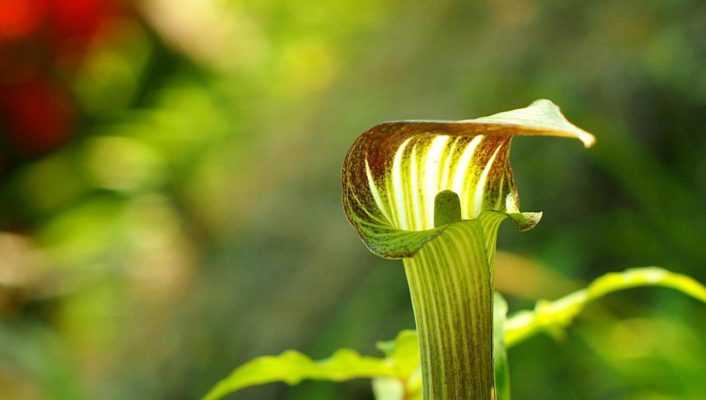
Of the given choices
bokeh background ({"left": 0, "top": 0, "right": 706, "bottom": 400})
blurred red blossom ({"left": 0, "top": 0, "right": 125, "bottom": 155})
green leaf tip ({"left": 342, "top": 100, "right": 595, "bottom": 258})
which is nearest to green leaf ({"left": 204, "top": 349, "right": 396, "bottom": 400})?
green leaf tip ({"left": 342, "top": 100, "right": 595, "bottom": 258})

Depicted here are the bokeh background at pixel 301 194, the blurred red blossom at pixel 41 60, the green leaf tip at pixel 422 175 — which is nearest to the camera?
the green leaf tip at pixel 422 175

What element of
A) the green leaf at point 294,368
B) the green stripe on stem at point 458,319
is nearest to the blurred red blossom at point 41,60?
the green leaf at point 294,368

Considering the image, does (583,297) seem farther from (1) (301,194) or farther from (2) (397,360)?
(1) (301,194)

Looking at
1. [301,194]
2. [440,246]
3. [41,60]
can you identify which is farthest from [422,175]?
[41,60]

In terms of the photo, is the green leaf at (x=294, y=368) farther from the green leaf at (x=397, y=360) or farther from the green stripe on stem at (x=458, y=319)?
the green stripe on stem at (x=458, y=319)

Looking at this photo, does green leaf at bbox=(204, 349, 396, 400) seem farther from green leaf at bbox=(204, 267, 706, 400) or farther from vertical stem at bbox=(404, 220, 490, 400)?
vertical stem at bbox=(404, 220, 490, 400)
